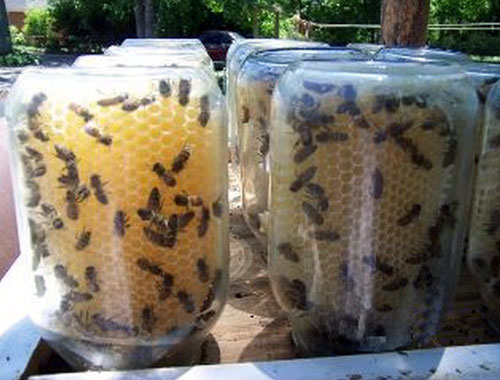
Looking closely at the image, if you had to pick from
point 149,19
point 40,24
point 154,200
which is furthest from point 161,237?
point 40,24

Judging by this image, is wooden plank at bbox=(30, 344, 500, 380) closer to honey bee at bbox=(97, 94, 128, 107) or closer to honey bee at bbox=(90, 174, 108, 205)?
honey bee at bbox=(90, 174, 108, 205)

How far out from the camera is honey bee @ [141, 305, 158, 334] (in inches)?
31.4

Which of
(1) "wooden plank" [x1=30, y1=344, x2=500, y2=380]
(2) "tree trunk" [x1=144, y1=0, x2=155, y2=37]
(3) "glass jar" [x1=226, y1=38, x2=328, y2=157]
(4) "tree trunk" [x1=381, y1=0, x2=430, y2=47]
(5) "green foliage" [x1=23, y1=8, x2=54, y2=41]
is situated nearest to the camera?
(1) "wooden plank" [x1=30, y1=344, x2=500, y2=380]

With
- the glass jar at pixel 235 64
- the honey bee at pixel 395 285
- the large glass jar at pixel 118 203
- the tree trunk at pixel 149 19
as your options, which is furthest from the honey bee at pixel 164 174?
the tree trunk at pixel 149 19

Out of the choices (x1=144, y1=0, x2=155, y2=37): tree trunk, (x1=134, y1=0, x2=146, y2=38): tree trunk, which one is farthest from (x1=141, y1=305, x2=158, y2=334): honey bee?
(x1=134, y1=0, x2=146, y2=38): tree trunk

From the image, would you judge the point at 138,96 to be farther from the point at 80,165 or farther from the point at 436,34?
the point at 436,34

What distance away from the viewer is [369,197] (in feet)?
2.55

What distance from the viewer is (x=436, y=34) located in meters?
17.8

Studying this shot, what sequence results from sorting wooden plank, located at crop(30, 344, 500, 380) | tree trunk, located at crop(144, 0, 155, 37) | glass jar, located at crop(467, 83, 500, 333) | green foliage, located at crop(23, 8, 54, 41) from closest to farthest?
wooden plank, located at crop(30, 344, 500, 380) < glass jar, located at crop(467, 83, 500, 333) < tree trunk, located at crop(144, 0, 155, 37) < green foliage, located at crop(23, 8, 54, 41)

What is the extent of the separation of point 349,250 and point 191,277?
0.70 feet

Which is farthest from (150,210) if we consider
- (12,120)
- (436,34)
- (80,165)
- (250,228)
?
(436,34)

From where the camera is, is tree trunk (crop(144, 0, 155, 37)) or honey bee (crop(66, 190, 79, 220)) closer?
honey bee (crop(66, 190, 79, 220))

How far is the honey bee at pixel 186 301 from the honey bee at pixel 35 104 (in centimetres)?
30

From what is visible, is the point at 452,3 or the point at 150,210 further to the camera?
the point at 452,3
